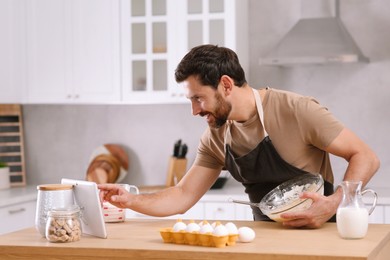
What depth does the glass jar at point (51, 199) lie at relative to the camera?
3.00 meters

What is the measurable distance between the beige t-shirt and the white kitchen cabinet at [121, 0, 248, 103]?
6.49 feet

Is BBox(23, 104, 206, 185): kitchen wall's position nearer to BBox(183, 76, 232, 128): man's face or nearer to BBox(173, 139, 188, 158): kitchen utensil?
BBox(173, 139, 188, 158): kitchen utensil

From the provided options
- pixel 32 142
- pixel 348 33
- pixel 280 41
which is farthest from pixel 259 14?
pixel 32 142

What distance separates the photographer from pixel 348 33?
550cm

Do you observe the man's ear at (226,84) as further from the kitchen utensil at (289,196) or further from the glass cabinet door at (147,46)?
the glass cabinet door at (147,46)

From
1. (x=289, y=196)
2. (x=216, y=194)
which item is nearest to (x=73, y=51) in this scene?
(x=216, y=194)

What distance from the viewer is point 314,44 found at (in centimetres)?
545

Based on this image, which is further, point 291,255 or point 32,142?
point 32,142

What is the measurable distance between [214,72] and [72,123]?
3.09 metres

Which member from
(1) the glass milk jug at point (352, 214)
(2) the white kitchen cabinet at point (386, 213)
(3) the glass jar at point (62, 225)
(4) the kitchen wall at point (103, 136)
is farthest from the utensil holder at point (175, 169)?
(1) the glass milk jug at point (352, 214)

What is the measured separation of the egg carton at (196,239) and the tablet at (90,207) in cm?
27

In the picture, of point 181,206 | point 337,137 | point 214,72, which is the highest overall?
point 214,72

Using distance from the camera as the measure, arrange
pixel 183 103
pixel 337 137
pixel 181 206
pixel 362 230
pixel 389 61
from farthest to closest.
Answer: pixel 183 103, pixel 389 61, pixel 181 206, pixel 337 137, pixel 362 230

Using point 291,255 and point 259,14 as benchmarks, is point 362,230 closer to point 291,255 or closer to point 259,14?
point 291,255
